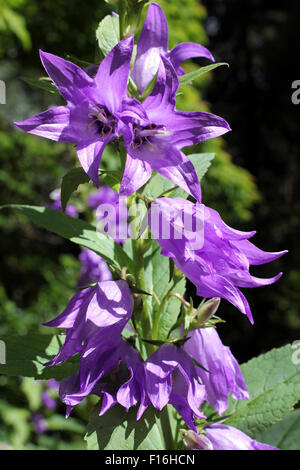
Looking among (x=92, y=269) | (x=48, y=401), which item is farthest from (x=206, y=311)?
(x=48, y=401)

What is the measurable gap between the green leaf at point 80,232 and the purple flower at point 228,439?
33 centimetres

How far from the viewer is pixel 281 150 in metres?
10.5

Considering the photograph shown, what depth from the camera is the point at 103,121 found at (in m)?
0.75

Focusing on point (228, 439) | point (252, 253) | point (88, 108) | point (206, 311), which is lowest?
point (228, 439)

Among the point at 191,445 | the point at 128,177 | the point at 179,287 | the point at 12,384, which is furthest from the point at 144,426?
the point at 12,384

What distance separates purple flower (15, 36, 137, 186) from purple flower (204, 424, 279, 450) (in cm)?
51

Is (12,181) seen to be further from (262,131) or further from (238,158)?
(262,131)

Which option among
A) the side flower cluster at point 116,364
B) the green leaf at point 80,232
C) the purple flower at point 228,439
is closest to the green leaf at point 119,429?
the side flower cluster at point 116,364

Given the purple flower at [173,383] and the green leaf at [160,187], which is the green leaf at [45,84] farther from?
the purple flower at [173,383]

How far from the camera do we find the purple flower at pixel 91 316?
0.73 metres

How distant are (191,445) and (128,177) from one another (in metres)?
0.48

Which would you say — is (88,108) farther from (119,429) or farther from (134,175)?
A: (119,429)

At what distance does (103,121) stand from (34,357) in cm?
42

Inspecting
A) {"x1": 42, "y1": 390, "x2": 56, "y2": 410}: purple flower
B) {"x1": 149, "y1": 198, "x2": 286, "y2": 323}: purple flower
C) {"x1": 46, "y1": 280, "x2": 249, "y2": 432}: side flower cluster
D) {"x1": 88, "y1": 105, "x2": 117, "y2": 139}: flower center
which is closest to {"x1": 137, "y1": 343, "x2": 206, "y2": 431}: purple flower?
{"x1": 46, "y1": 280, "x2": 249, "y2": 432}: side flower cluster
